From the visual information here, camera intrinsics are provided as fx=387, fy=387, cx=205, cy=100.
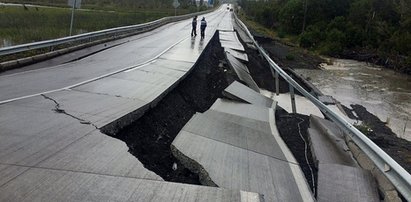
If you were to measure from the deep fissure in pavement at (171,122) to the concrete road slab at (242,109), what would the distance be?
979 millimetres

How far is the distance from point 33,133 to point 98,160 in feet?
4.98

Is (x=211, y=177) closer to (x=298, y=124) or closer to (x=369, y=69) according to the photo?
(x=298, y=124)

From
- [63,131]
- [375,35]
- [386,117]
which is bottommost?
[386,117]

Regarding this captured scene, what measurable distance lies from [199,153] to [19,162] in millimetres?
2666

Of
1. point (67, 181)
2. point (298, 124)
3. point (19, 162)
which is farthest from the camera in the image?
point (298, 124)

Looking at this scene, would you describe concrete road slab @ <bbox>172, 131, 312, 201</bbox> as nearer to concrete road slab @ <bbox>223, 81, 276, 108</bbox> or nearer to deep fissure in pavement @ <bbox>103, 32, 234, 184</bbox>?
deep fissure in pavement @ <bbox>103, 32, 234, 184</bbox>

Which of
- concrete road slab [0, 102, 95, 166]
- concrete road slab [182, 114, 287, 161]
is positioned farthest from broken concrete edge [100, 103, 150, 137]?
concrete road slab [182, 114, 287, 161]

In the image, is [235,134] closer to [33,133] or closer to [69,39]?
[33,133]

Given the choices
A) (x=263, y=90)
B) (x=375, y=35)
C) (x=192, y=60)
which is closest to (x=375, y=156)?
(x=192, y=60)

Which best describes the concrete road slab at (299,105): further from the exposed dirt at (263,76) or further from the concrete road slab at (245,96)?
the concrete road slab at (245,96)

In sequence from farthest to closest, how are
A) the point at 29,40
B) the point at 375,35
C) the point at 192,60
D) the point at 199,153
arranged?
the point at 375,35 → the point at 29,40 → the point at 192,60 → the point at 199,153

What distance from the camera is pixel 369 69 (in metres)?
35.8

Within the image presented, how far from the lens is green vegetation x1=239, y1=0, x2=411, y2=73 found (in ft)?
133

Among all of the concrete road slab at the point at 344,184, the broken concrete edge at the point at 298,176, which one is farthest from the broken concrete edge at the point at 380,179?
the broken concrete edge at the point at 298,176
